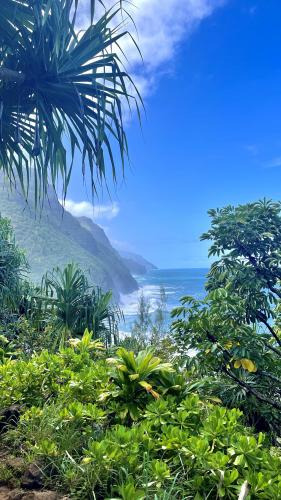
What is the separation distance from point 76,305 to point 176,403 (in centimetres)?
352

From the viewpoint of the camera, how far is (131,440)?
62.9 inches

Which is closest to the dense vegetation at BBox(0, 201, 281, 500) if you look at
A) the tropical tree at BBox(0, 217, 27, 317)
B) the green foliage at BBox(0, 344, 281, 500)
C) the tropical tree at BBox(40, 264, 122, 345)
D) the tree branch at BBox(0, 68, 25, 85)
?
the green foliage at BBox(0, 344, 281, 500)

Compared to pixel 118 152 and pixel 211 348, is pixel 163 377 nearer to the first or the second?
pixel 211 348

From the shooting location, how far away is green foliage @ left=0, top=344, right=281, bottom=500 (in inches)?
55.0

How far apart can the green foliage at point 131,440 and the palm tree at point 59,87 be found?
217 cm

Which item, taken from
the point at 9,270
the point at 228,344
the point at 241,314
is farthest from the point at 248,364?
the point at 9,270

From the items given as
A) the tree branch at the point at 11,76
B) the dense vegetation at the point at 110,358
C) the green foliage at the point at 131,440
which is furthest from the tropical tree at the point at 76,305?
the green foliage at the point at 131,440

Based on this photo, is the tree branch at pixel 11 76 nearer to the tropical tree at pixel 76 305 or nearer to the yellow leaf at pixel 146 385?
the tropical tree at pixel 76 305

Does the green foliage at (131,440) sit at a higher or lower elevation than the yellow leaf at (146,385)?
lower

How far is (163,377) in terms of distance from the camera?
2.18 metres

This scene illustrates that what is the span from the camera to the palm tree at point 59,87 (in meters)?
3.56

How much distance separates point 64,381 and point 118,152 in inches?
95.5

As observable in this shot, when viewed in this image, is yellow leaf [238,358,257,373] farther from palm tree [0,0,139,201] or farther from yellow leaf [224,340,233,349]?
palm tree [0,0,139,201]

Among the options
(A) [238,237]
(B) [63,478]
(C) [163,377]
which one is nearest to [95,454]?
(B) [63,478]
